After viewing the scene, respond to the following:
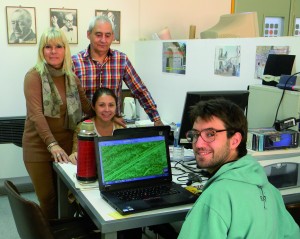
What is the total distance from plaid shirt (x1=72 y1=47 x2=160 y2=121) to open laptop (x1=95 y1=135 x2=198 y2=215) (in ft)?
3.25

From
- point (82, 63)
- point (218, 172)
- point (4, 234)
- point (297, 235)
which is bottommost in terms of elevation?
point (4, 234)

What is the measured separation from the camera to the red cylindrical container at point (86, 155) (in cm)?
177

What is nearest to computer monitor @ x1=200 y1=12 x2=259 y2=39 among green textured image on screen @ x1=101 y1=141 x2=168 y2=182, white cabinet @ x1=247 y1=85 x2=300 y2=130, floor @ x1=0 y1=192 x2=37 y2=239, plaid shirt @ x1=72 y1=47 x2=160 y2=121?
plaid shirt @ x1=72 y1=47 x2=160 y2=121

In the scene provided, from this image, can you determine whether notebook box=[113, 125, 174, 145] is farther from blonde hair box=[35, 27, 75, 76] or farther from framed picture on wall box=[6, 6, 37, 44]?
framed picture on wall box=[6, 6, 37, 44]

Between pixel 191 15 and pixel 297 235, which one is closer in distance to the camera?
pixel 297 235

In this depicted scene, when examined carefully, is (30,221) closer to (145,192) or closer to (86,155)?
(86,155)

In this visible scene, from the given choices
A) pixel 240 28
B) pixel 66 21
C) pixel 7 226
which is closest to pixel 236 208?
pixel 240 28

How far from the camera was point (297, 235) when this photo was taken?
4.66ft

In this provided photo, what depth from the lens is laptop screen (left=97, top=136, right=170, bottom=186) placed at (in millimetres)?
1726

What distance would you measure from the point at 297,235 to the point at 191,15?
3.09 meters

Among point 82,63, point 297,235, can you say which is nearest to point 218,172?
point 297,235

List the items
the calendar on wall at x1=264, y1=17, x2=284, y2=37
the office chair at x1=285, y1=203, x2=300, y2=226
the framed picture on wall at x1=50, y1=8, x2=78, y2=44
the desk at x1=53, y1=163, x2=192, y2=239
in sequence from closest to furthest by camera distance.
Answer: the desk at x1=53, y1=163, x2=192, y2=239
the office chair at x1=285, y1=203, x2=300, y2=226
the framed picture on wall at x1=50, y1=8, x2=78, y2=44
the calendar on wall at x1=264, y1=17, x2=284, y2=37

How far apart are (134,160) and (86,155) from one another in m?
0.23

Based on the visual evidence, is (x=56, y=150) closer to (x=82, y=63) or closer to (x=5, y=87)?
(x=82, y=63)
